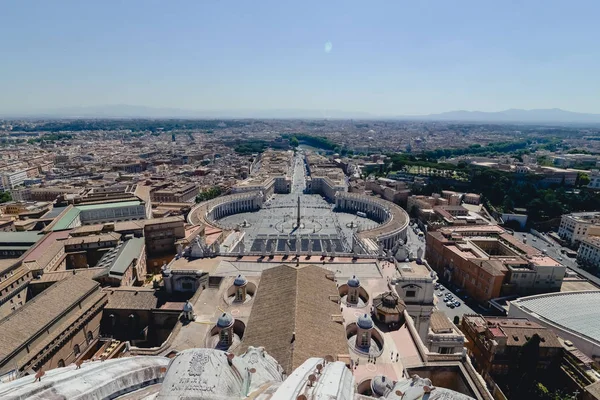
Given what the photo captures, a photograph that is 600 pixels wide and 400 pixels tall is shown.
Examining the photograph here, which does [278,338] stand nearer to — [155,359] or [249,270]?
[155,359]

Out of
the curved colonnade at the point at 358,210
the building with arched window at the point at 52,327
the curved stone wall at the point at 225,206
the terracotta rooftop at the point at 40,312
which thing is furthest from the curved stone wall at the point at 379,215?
the terracotta rooftop at the point at 40,312

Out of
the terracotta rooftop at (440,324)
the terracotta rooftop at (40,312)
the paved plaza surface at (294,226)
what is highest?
the terracotta rooftop at (40,312)

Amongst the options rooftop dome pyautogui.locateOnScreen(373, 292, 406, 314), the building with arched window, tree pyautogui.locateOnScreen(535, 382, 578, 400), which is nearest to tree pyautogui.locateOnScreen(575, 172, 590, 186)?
tree pyautogui.locateOnScreen(535, 382, 578, 400)

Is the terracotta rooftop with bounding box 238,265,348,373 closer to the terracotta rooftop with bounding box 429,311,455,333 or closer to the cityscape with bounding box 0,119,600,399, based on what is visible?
the cityscape with bounding box 0,119,600,399

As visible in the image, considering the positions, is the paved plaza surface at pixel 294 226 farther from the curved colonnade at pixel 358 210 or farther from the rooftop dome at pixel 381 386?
the rooftop dome at pixel 381 386

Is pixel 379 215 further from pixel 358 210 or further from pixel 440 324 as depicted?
pixel 440 324

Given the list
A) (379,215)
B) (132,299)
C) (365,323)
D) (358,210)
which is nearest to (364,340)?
(365,323)

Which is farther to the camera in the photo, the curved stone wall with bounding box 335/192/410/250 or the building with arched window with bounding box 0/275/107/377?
the curved stone wall with bounding box 335/192/410/250

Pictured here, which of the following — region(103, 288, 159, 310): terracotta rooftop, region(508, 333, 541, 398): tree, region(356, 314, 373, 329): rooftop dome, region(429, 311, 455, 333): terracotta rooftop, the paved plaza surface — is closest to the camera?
region(356, 314, 373, 329): rooftop dome
